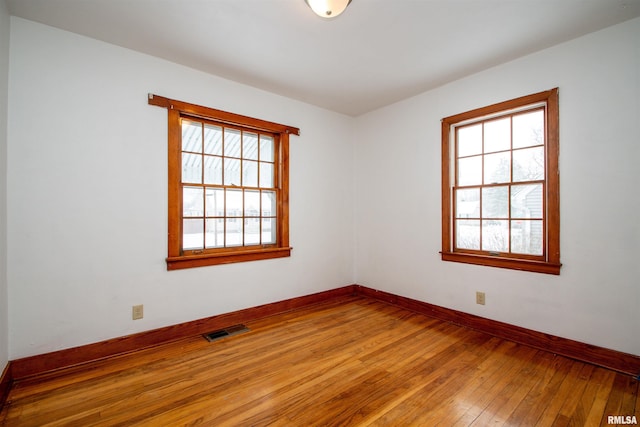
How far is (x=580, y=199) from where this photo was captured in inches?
97.5

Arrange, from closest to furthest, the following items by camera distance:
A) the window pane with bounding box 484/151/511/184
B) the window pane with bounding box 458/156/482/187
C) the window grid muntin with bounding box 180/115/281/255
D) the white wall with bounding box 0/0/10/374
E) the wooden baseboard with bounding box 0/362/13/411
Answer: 1. the wooden baseboard with bounding box 0/362/13/411
2. the white wall with bounding box 0/0/10/374
3. the window pane with bounding box 484/151/511/184
4. the window grid muntin with bounding box 180/115/281/255
5. the window pane with bounding box 458/156/482/187

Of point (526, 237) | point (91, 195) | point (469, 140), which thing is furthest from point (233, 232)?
point (526, 237)

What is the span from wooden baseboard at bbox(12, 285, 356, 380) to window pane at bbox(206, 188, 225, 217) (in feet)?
3.71

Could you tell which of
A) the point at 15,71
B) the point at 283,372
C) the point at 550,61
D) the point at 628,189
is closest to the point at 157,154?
the point at 15,71

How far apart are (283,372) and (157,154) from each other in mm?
2284

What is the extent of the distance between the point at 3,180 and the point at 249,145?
6.91 ft

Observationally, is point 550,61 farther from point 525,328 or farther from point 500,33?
point 525,328

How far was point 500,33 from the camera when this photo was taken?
2406mm

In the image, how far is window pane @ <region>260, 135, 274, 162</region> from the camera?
3.62 metres

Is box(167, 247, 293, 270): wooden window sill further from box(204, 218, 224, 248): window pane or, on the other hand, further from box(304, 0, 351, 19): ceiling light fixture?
box(304, 0, 351, 19): ceiling light fixture

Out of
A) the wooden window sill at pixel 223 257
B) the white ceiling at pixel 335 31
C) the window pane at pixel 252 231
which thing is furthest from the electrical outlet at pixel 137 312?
the white ceiling at pixel 335 31

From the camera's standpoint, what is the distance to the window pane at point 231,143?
3307 mm

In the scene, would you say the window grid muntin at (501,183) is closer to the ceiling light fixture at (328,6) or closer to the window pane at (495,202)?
the window pane at (495,202)

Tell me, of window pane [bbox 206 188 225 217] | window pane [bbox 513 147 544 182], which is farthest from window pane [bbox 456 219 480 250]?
window pane [bbox 206 188 225 217]
